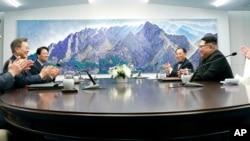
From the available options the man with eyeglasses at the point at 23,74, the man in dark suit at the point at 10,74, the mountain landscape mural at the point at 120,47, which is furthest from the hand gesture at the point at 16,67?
the mountain landscape mural at the point at 120,47

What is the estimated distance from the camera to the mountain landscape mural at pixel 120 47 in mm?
6039

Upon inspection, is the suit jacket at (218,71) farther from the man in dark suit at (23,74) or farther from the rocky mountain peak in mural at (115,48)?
the rocky mountain peak in mural at (115,48)

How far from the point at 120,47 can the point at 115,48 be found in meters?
0.13

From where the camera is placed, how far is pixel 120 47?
20.1 feet

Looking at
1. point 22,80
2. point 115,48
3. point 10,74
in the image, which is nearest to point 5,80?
point 10,74

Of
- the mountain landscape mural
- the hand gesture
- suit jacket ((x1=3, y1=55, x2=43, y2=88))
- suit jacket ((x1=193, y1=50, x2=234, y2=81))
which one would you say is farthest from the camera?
the mountain landscape mural

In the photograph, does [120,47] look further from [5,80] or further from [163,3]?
[5,80]

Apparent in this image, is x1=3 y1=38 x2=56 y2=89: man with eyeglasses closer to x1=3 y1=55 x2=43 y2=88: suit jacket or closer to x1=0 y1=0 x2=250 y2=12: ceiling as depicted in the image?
x1=3 y1=55 x2=43 y2=88: suit jacket

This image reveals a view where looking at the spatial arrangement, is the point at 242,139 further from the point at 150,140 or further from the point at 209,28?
the point at 209,28

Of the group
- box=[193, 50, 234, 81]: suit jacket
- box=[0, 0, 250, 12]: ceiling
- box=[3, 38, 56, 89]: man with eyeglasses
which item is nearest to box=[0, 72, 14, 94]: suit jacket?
box=[3, 38, 56, 89]: man with eyeglasses

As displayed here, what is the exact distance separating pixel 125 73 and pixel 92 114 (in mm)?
2194

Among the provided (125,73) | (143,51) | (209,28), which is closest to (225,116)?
(125,73)

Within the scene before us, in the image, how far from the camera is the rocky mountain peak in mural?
19.8 ft

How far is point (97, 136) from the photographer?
2.70 ft
